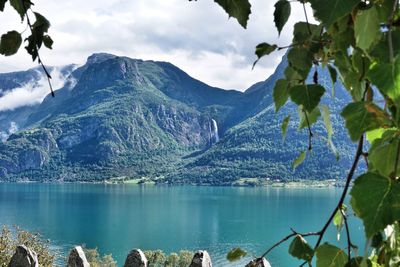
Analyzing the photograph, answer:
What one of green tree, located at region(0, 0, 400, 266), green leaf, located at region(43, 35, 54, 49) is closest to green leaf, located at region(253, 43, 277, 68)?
green tree, located at region(0, 0, 400, 266)

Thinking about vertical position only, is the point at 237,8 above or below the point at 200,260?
above

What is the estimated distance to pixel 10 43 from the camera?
1.16 metres

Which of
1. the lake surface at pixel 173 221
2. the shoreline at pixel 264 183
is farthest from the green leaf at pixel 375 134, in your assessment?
the shoreline at pixel 264 183

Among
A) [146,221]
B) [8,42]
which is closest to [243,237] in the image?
[146,221]

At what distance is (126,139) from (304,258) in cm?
19754

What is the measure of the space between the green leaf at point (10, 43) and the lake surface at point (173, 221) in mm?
39951

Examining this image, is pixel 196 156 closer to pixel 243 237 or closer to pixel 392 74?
pixel 243 237

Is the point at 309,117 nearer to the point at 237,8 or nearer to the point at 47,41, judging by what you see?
the point at 237,8

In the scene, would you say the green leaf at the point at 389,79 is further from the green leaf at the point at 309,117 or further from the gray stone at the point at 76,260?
the gray stone at the point at 76,260

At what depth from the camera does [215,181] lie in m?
158

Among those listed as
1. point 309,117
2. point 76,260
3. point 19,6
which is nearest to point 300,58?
point 309,117

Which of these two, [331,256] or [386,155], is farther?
[331,256]

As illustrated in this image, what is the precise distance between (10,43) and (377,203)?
95cm

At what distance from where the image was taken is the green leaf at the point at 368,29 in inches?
20.8
